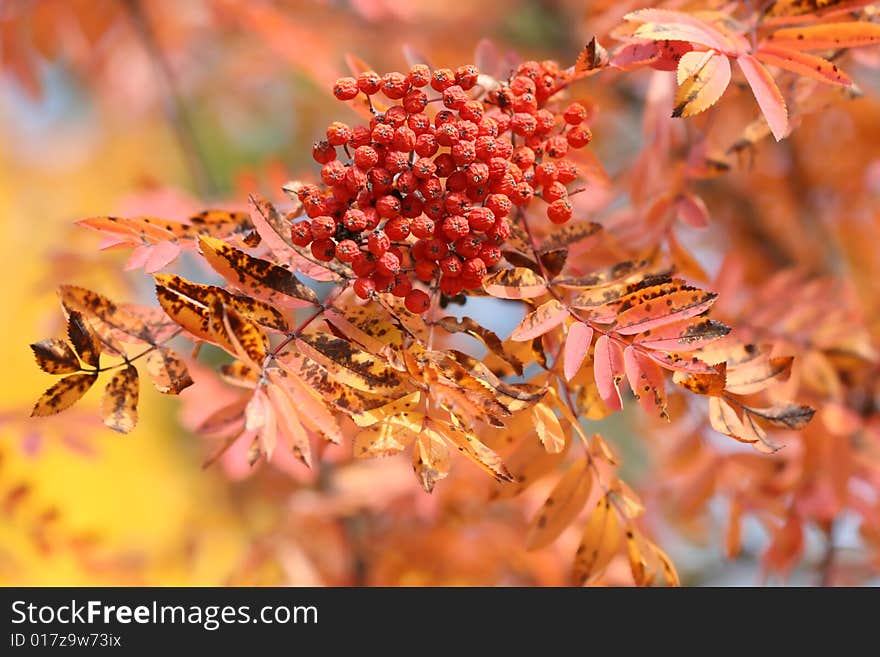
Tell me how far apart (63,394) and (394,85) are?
0.32 meters

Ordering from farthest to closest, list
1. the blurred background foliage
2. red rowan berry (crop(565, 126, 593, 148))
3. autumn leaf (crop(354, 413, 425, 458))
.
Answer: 1. the blurred background foliage
2. red rowan berry (crop(565, 126, 593, 148))
3. autumn leaf (crop(354, 413, 425, 458))

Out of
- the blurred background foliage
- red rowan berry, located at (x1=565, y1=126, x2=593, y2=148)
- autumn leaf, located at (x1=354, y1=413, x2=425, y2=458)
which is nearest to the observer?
autumn leaf, located at (x1=354, y1=413, x2=425, y2=458)

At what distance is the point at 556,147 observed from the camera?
2.13 feet

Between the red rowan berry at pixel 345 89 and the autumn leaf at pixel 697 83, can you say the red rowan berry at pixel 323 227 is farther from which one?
the autumn leaf at pixel 697 83

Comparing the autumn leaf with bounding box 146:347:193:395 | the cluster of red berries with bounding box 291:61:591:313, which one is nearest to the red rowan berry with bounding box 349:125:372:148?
the cluster of red berries with bounding box 291:61:591:313

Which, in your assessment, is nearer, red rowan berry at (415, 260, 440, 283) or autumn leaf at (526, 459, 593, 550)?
red rowan berry at (415, 260, 440, 283)

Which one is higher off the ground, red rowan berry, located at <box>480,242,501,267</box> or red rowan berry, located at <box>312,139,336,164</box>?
red rowan berry, located at <box>312,139,336,164</box>

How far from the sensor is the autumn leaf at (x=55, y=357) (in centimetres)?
56

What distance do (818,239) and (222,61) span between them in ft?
5.59

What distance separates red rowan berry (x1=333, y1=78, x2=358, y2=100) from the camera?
0.63 metres

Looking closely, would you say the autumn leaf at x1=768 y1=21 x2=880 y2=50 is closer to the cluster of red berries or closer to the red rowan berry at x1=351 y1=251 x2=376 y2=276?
the cluster of red berries

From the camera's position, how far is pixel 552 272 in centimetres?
66
